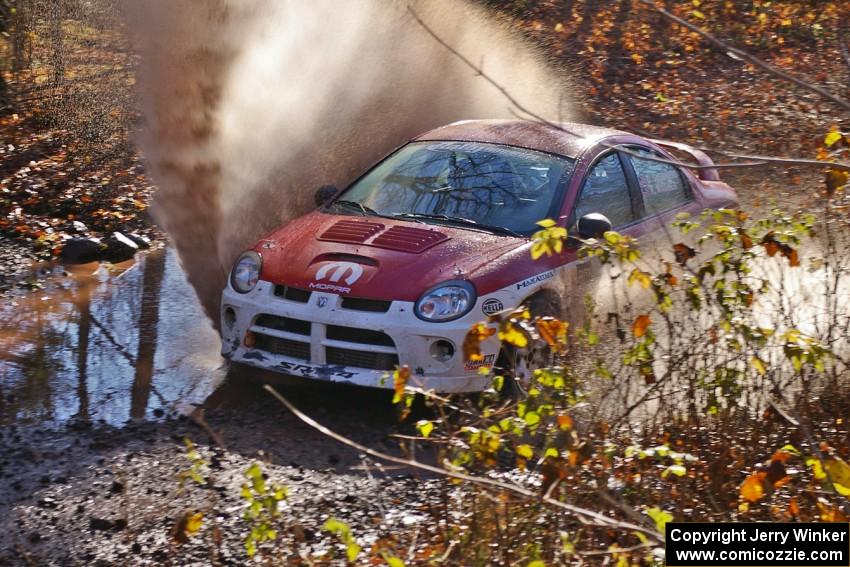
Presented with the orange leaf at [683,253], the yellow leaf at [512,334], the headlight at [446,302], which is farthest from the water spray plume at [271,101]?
the yellow leaf at [512,334]

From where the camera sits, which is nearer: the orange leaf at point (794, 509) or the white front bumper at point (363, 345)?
the orange leaf at point (794, 509)

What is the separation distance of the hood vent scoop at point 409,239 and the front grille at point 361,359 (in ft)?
2.39

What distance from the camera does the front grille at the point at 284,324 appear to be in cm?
657

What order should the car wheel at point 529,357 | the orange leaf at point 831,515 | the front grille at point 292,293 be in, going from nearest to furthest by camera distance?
the orange leaf at point 831,515, the car wheel at point 529,357, the front grille at point 292,293

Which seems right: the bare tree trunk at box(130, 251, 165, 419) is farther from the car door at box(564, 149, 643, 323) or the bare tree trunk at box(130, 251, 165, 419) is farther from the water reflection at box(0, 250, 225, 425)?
the car door at box(564, 149, 643, 323)

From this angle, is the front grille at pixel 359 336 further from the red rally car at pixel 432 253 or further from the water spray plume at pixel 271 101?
the water spray plume at pixel 271 101

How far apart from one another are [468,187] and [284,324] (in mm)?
1676

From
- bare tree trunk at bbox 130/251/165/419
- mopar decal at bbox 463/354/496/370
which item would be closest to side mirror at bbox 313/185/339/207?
bare tree trunk at bbox 130/251/165/419

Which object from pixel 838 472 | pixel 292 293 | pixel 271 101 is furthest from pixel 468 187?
pixel 271 101

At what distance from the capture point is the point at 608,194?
7641mm

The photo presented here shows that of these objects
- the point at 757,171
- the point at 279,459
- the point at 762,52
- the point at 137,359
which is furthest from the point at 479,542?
the point at 762,52

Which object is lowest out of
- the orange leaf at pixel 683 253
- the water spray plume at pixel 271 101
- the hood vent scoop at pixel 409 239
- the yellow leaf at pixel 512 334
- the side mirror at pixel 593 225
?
the yellow leaf at pixel 512 334

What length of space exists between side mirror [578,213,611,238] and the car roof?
875 millimetres

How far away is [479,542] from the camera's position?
4.13 meters
